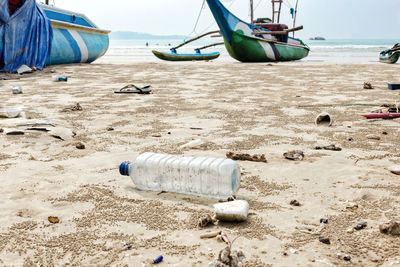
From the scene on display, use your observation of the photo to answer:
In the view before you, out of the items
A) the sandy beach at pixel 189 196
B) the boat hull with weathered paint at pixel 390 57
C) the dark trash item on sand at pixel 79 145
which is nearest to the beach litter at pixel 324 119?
the sandy beach at pixel 189 196

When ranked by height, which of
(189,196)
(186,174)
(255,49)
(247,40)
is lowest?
(189,196)

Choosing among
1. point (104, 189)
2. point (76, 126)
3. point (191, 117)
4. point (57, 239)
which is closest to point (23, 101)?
point (76, 126)

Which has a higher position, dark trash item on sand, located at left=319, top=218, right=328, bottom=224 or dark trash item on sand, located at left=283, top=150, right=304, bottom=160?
dark trash item on sand, located at left=283, top=150, right=304, bottom=160

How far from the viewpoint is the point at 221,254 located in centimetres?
151

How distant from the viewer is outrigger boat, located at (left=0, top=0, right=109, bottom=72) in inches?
416

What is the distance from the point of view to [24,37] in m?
11.3

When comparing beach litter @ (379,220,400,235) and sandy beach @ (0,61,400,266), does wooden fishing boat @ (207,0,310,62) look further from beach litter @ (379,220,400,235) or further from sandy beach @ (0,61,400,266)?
beach litter @ (379,220,400,235)

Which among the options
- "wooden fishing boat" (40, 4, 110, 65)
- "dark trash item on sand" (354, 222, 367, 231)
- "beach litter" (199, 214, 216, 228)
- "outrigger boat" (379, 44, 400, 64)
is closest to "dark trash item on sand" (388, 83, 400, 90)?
"dark trash item on sand" (354, 222, 367, 231)

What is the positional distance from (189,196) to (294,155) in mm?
1102

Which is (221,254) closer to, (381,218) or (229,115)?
(381,218)

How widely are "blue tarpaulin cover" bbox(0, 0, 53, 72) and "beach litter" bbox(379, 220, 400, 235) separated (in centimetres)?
1106

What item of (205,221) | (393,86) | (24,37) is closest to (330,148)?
(205,221)

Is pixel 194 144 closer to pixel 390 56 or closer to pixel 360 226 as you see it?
pixel 360 226

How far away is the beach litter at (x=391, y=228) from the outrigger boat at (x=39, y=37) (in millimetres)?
11060
